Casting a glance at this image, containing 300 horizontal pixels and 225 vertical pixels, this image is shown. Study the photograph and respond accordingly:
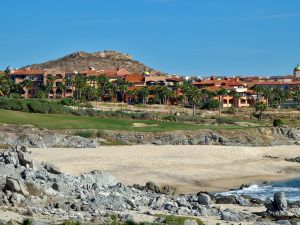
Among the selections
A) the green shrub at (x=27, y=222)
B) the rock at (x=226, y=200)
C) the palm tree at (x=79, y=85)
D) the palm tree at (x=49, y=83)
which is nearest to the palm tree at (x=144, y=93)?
the palm tree at (x=79, y=85)

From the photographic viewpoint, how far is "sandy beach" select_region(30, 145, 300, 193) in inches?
1636

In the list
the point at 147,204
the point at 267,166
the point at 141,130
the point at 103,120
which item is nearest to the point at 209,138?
the point at 141,130

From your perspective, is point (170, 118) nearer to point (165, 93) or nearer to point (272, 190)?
point (165, 93)

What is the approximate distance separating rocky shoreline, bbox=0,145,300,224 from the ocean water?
11.2 ft

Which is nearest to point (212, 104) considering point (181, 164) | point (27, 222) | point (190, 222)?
point (181, 164)

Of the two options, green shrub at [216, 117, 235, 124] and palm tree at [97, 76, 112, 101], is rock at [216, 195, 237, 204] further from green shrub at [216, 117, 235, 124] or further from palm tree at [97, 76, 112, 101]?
palm tree at [97, 76, 112, 101]

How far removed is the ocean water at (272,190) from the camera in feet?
120

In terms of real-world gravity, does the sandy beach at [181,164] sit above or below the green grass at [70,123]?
below

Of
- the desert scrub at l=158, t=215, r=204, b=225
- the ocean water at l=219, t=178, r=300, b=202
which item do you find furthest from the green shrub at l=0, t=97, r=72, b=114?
the desert scrub at l=158, t=215, r=204, b=225

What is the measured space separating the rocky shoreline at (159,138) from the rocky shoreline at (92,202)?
22687mm

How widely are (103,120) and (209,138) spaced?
37.3 feet

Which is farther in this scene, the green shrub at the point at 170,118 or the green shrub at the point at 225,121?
the green shrub at the point at 225,121

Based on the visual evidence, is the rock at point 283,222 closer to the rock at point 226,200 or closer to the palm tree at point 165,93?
the rock at point 226,200

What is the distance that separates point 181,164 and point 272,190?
1007 centimetres
